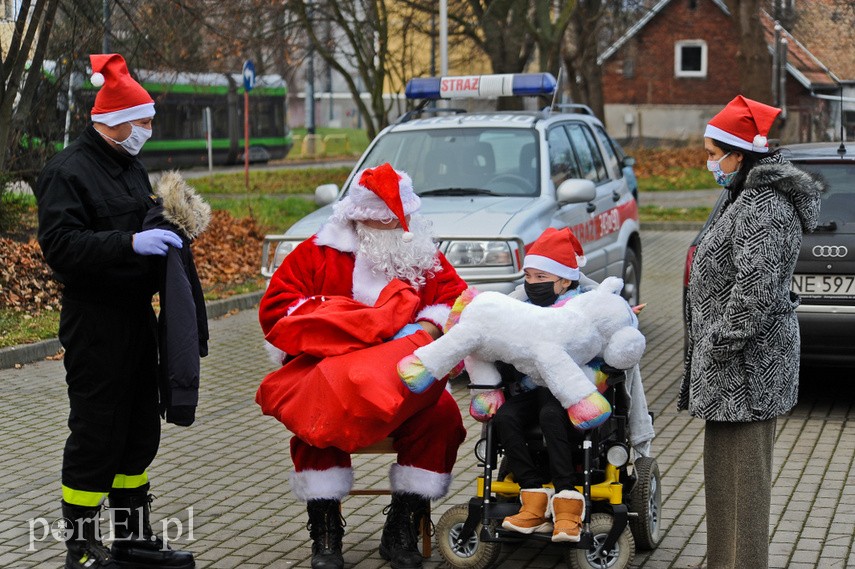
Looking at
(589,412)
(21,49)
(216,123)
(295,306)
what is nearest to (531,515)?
(589,412)

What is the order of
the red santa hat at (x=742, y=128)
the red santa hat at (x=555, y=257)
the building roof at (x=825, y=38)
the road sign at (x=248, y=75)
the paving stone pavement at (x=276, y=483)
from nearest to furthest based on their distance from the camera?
the red santa hat at (x=742, y=128), the red santa hat at (x=555, y=257), the paving stone pavement at (x=276, y=483), the road sign at (x=248, y=75), the building roof at (x=825, y=38)

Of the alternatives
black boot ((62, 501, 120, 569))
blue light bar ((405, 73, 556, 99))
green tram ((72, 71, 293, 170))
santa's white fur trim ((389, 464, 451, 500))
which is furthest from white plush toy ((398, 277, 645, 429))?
green tram ((72, 71, 293, 170))

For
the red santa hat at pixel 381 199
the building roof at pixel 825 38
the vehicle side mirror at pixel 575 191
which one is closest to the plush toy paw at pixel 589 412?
the red santa hat at pixel 381 199

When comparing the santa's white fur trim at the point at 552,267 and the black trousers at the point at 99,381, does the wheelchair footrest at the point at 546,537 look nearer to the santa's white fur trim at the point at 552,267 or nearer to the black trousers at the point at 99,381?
the santa's white fur trim at the point at 552,267

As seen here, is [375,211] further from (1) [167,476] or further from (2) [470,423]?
(2) [470,423]

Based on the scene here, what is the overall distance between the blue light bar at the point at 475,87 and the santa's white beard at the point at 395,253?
250 inches

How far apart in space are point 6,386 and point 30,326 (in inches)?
68.9

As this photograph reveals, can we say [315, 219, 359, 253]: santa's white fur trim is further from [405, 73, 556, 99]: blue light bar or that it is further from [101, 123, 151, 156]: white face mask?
[405, 73, 556, 99]: blue light bar

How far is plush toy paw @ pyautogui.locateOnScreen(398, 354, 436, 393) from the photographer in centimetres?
509

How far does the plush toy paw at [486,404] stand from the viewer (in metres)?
5.30

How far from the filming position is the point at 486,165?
10.6 meters

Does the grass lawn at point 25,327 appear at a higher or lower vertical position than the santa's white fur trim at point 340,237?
lower

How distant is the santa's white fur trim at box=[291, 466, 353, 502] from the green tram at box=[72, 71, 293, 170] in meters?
31.8

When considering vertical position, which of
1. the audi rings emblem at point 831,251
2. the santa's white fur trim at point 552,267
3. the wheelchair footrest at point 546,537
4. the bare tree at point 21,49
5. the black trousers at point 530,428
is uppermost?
the bare tree at point 21,49
